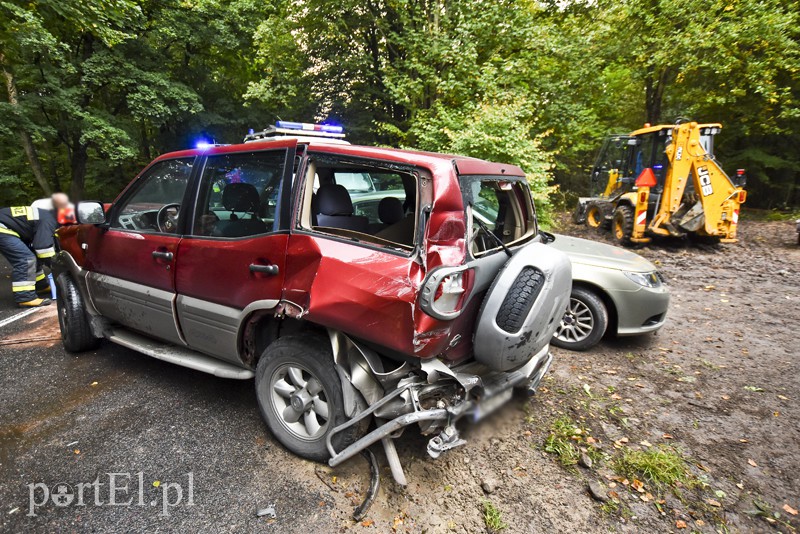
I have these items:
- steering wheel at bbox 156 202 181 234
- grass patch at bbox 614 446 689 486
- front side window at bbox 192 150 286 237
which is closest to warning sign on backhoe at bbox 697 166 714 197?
grass patch at bbox 614 446 689 486

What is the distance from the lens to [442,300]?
6.47 ft

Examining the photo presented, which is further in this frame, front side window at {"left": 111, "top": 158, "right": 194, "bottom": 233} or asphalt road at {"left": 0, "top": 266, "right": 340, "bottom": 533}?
front side window at {"left": 111, "top": 158, "right": 194, "bottom": 233}

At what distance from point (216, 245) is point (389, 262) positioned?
1.33 metres

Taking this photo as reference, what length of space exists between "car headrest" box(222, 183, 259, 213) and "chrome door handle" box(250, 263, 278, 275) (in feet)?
1.49

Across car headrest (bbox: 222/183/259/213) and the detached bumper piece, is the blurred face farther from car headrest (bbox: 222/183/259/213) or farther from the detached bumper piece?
the detached bumper piece

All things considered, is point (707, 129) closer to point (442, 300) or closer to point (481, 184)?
point (481, 184)

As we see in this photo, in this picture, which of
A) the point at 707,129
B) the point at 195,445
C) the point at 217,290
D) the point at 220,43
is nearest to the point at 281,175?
the point at 217,290

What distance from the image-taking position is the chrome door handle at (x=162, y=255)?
113 inches

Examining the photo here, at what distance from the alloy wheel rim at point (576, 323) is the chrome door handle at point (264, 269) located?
297 centimetres

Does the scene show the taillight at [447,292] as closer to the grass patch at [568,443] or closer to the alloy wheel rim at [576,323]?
the grass patch at [568,443]

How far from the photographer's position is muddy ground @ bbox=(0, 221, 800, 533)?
215 centimetres

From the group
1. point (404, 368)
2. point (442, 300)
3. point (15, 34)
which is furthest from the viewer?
point (15, 34)

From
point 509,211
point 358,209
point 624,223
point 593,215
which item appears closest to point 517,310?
point 509,211

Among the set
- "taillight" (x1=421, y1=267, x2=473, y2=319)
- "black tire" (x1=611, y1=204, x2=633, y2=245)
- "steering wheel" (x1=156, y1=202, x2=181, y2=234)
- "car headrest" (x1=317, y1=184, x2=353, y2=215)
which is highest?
"car headrest" (x1=317, y1=184, x2=353, y2=215)
